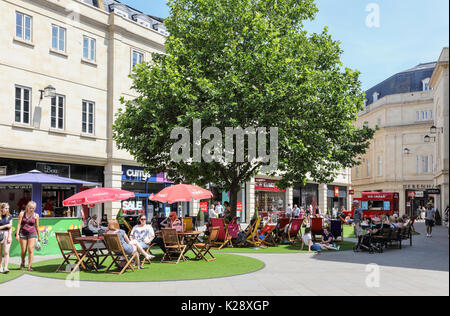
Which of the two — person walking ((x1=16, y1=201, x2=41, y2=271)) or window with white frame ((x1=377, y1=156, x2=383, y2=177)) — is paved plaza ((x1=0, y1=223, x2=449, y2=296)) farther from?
window with white frame ((x1=377, y1=156, x2=383, y2=177))

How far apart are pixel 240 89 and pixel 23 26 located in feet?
41.1

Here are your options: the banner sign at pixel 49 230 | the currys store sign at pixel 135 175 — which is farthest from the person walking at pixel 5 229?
the currys store sign at pixel 135 175

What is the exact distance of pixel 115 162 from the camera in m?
27.8

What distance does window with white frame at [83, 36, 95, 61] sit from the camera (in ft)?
87.6

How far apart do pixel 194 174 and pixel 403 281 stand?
12.1m

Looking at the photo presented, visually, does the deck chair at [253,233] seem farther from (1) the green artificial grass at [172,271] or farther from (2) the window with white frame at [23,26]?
(2) the window with white frame at [23,26]

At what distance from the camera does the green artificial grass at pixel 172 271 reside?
1039cm

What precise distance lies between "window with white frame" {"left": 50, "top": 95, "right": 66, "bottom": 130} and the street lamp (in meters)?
0.73

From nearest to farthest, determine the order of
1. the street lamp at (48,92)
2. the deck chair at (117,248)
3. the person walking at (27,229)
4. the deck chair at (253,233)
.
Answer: the deck chair at (117,248) < the person walking at (27,229) < the deck chair at (253,233) < the street lamp at (48,92)

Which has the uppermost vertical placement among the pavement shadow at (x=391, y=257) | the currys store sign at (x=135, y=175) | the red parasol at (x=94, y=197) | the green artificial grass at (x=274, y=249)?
the currys store sign at (x=135, y=175)

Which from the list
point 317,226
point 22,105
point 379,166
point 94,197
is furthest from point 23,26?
point 379,166

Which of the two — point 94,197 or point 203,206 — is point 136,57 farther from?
point 94,197

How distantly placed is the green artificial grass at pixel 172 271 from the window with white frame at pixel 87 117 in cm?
1385
